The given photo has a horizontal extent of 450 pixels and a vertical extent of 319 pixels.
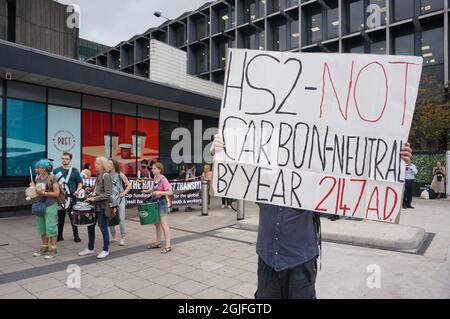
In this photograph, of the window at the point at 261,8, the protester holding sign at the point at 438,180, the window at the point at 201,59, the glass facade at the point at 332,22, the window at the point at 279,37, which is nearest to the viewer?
the protester holding sign at the point at 438,180

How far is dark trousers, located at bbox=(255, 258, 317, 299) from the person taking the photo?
2496 mm

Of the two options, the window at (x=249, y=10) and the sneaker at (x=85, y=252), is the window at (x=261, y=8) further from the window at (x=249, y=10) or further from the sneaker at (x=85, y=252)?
the sneaker at (x=85, y=252)

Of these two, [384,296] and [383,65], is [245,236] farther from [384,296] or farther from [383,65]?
[383,65]

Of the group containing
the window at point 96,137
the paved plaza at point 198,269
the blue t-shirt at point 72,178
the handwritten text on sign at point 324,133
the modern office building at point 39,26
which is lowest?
the paved plaza at point 198,269

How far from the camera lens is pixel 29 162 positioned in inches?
452

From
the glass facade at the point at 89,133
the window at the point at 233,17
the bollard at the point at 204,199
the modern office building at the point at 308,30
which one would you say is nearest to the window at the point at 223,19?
the modern office building at the point at 308,30

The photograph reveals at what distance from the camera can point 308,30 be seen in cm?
2945

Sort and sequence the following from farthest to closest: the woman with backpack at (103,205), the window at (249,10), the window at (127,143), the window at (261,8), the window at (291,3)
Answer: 1. the window at (249,10)
2. the window at (261,8)
3. the window at (291,3)
4. the window at (127,143)
5. the woman with backpack at (103,205)

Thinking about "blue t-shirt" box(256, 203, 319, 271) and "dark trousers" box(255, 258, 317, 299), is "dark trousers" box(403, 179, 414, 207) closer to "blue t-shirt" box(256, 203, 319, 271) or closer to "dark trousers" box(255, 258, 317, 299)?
"blue t-shirt" box(256, 203, 319, 271)

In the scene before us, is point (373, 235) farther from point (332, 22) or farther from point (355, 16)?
point (332, 22)

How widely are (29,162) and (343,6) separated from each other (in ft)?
82.1

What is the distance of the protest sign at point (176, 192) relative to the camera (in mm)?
10484

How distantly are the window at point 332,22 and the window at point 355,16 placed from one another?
91 cm

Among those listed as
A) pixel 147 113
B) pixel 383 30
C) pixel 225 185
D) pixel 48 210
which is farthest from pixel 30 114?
pixel 383 30
